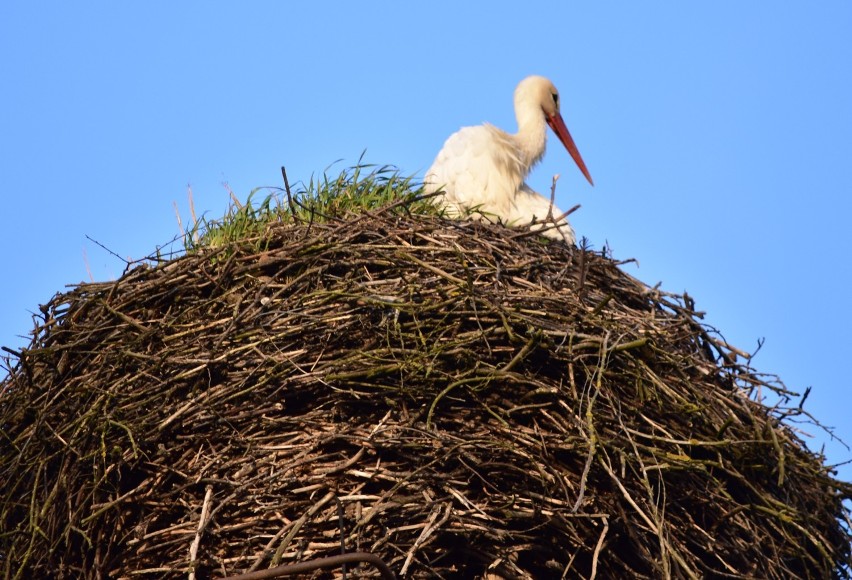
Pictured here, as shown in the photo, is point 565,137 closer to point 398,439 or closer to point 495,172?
point 495,172

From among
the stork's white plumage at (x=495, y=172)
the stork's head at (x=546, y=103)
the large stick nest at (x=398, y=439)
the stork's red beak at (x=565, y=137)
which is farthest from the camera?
the stork's red beak at (x=565, y=137)

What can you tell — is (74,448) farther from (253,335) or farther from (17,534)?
(253,335)

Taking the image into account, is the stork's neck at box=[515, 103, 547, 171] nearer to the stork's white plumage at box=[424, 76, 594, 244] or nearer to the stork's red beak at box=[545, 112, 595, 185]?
the stork's white plumage at box=[424, 76, 594, 244]

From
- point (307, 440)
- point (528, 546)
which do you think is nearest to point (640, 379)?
point (528, 546)

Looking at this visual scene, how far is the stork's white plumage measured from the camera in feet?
17.7

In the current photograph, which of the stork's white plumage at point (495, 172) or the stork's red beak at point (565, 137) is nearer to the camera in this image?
the stork's white plumage at point (495, 172)

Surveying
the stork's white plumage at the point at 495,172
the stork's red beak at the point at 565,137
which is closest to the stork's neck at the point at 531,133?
the stork's white plumage at the point at 495,172

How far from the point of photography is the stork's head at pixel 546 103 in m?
6.36

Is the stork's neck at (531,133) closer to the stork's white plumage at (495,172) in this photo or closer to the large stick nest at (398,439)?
the stork's white plumage at (495,172)

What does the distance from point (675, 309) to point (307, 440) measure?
4.36 ft

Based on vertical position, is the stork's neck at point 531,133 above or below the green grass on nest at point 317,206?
above

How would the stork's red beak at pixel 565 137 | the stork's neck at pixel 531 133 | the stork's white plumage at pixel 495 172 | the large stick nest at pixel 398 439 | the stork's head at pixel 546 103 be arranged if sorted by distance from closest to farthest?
1. the large stick nest at pixel 398 439
2. the stork's white plumage at pixel 495 172
3. the stork's neck at pixel 531 133
4. the stork's head at pixel 546 103
5. the stork's red beak at pixel 565 137

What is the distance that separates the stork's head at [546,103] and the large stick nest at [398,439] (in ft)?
8.68

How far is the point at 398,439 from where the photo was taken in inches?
133
